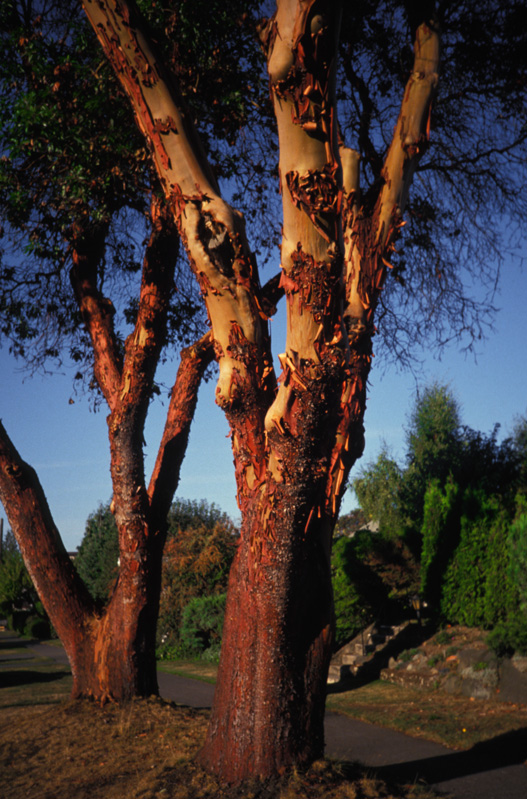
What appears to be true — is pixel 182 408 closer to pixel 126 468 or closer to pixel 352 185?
pixel 126 468

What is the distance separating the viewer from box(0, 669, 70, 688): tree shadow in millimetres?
12406

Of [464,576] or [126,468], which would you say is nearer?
[126,468]

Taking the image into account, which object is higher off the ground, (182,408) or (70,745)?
(182,408)

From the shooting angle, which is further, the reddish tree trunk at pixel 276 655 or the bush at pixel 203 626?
the bush at pixel 203 626

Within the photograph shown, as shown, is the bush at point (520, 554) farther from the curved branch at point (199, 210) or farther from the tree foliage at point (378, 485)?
the tree foliage at point (378, 485)

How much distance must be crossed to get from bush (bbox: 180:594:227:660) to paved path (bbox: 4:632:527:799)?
8411 mm

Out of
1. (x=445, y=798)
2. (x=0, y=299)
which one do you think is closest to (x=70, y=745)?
(x=445, y=798)

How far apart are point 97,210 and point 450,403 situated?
20.6 meters

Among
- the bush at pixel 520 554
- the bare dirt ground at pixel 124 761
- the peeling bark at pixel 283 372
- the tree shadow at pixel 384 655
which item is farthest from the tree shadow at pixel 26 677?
the peeling bark at pixel 283 372

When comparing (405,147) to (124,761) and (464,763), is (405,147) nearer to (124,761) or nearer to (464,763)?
(124,761)

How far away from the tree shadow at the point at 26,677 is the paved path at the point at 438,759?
6683mm

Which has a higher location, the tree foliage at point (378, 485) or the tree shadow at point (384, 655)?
the tree foliage at point (378, 485)

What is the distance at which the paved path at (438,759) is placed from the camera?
5.71 m

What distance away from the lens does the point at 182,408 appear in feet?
26.9
